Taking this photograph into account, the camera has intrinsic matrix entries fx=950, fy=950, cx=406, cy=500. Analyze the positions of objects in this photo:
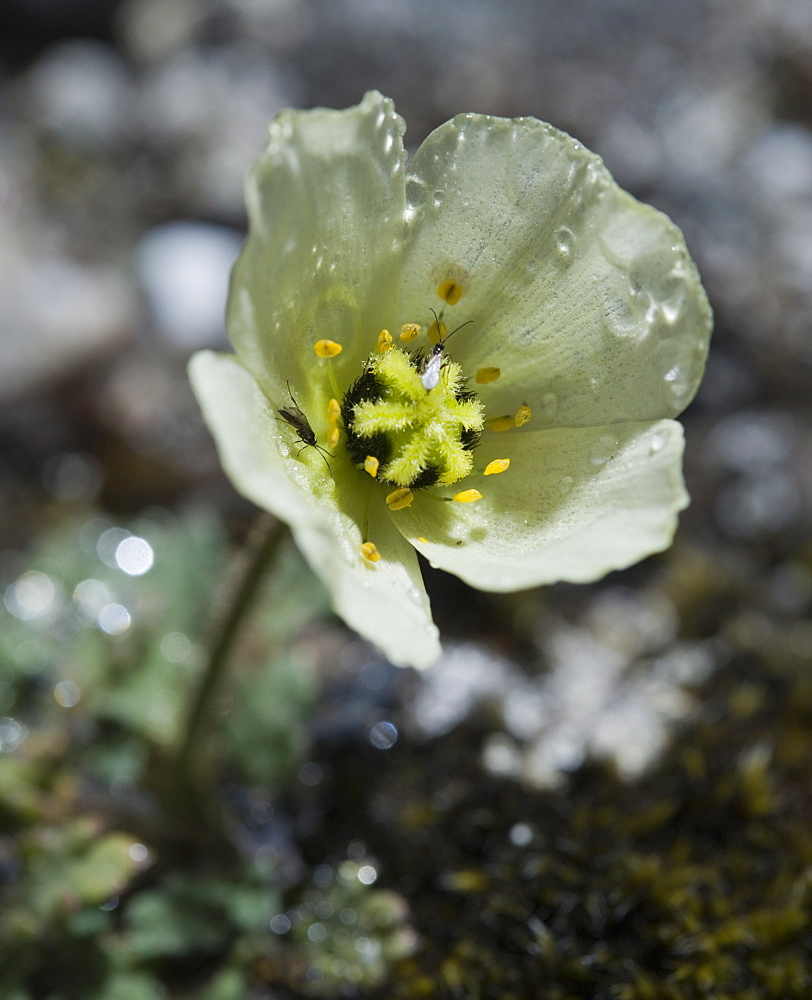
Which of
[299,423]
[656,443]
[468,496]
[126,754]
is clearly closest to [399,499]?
[468,496]

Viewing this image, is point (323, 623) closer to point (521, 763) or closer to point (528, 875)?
point (521, 763)

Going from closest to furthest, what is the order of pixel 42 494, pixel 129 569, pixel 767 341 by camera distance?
1. pixel 129 569
2. pixel 42 494
3. pixel 767 341

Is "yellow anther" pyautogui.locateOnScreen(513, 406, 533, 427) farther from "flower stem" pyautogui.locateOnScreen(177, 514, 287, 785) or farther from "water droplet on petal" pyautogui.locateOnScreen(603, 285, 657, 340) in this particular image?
"flower stem" pyautogui.locateOnScreen(177, 514, 287, 785)

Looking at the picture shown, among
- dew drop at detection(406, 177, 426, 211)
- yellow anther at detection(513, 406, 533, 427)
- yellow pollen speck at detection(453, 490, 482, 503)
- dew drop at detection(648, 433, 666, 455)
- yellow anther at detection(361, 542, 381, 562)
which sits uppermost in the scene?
dew drop at detection(406, 177, 426, 211)

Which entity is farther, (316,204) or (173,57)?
(173,57)

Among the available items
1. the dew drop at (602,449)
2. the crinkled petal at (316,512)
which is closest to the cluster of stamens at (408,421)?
the crinkled petal at (316,512)

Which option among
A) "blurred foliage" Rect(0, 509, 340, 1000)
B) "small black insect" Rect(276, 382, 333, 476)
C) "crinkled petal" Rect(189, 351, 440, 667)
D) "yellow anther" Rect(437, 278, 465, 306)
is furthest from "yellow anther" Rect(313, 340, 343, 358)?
"blurred foliage" Rect(0, 509, 340, 1000)

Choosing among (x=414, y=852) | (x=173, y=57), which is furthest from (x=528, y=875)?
(x=173, y=57)

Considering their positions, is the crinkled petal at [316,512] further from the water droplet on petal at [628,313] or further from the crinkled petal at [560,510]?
the water droplet on petal at [628,313]
